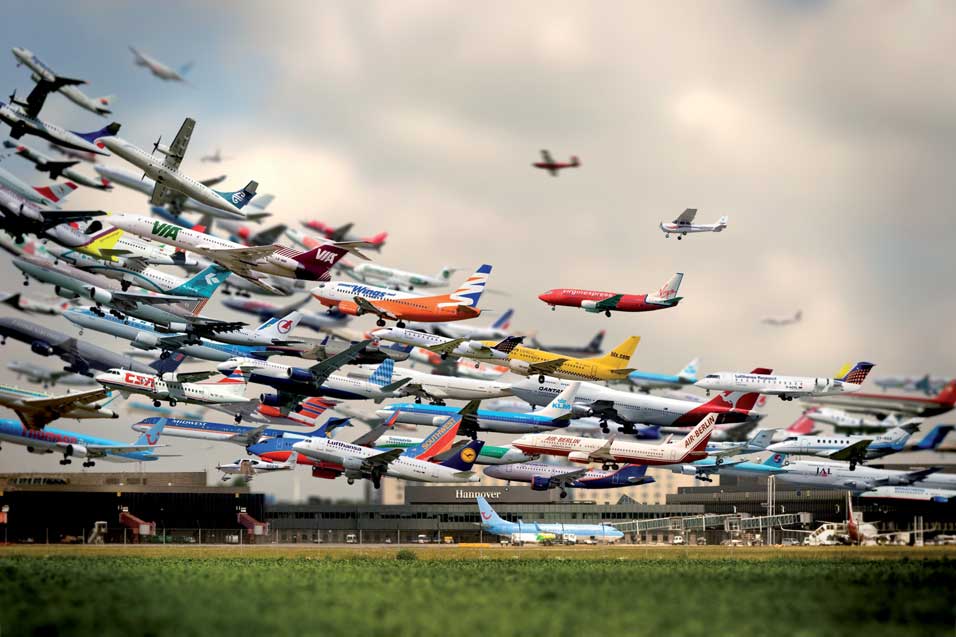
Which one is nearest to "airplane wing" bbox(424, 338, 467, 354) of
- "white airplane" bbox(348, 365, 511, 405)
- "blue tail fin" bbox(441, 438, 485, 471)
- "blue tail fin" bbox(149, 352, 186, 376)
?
"blue tail fin" bbox(441, 438, 485, 471)

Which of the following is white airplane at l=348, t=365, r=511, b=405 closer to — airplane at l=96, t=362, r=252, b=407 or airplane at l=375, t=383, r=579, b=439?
airplane at l=375, t=383, r=579, b=439

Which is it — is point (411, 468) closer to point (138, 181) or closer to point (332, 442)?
point (332, 442)

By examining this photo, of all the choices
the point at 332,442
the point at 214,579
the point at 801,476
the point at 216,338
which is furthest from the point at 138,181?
the point at 801,476

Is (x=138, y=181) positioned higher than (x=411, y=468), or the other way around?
(x=138, y=181)

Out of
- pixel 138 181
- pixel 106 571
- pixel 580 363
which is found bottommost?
pixel 106 571

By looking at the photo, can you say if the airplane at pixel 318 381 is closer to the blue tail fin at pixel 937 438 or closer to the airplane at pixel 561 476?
the airplane at pixel 561 476

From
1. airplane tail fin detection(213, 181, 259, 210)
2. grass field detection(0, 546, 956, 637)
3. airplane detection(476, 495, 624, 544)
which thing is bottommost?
airplane detection(476, 495, 624, 544)

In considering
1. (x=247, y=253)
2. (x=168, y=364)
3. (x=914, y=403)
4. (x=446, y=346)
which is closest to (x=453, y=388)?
(x=446, y=346)
